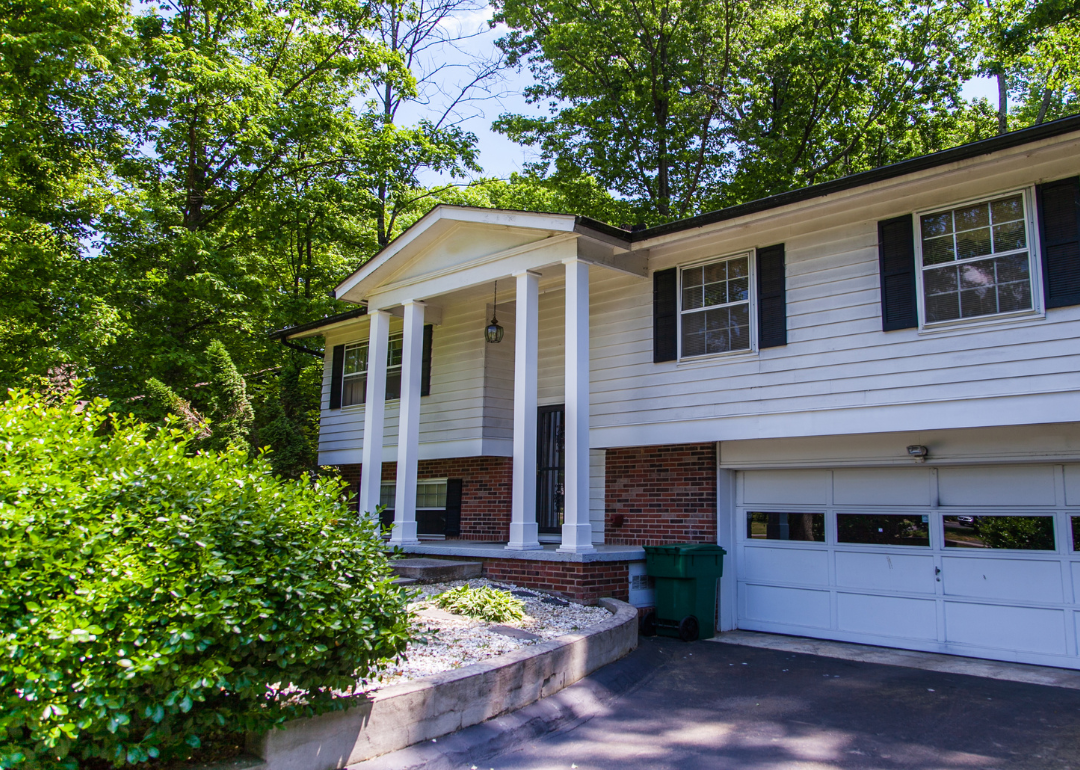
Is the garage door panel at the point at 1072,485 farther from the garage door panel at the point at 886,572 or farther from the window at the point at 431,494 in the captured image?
the window at the point at 431,494

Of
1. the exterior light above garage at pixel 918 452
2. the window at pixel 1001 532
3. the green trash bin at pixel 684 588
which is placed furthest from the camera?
the green trash bin at pixel 684 588

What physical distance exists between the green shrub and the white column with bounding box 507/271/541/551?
4896mm

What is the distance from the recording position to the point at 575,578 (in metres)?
8.65

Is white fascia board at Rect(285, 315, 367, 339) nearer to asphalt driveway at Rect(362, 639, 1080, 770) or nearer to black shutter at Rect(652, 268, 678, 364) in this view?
black shutter at Rect(652, 268, 678, 364)

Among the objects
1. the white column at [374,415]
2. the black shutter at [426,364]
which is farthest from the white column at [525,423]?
the black shutter at [426,364]

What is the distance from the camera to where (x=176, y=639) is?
344cm

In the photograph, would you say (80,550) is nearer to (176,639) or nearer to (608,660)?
(176,639)

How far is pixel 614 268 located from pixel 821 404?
313cm

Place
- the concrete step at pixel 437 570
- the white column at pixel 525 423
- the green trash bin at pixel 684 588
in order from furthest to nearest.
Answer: the white column at pixel 525 423 → the concrete step at pixel 437 570 → the green trash bin at pixel 684 588

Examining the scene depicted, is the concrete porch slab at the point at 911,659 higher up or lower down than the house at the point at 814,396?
lower down

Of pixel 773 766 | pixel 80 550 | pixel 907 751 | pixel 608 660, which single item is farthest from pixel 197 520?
pixel 907 751

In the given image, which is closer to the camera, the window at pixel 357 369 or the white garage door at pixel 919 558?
the white garage door at pixel 919 558

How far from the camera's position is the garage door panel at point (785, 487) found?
9.10 m

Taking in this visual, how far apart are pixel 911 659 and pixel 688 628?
233cm
